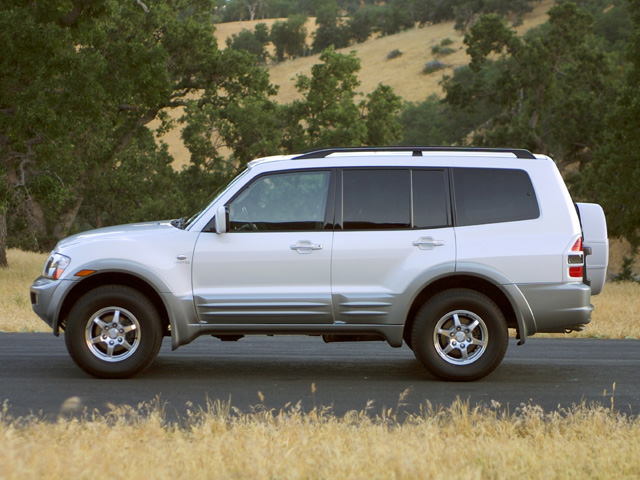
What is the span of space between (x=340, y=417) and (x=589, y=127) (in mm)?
38007

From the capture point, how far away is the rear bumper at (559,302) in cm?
873

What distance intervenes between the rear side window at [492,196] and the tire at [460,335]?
2.38 feet

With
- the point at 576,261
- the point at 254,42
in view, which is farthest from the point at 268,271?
the point at 254,42

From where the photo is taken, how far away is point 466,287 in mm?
8977

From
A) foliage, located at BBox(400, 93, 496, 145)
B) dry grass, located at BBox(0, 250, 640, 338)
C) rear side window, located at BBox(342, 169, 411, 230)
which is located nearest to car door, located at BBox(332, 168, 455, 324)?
rear side window, located at BBox(342, 169, 411, 230)

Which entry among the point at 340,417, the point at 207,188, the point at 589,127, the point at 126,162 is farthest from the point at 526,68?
the point at 340,417

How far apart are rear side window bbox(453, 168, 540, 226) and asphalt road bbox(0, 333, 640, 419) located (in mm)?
1550

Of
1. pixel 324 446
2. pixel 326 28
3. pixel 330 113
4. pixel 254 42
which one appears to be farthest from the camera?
pixel 326 28

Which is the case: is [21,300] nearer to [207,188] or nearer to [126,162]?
[207,188]

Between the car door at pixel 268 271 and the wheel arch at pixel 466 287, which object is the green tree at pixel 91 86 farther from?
the wheel arch at pixel 466 287

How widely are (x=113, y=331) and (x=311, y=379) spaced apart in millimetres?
1909

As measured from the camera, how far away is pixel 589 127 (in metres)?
42.9

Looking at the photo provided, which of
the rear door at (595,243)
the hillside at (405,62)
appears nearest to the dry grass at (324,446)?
the rear door at (595,243)

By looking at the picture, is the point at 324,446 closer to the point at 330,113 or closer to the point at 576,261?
the point at 576,261
